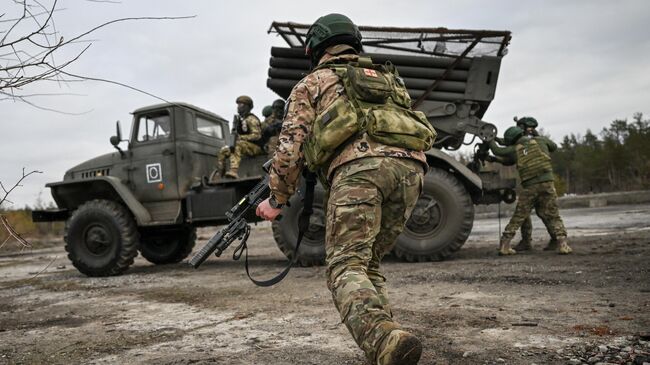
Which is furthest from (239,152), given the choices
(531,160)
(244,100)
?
(531,160)

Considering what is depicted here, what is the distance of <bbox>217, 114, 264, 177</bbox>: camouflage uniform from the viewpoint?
6477 millimetres

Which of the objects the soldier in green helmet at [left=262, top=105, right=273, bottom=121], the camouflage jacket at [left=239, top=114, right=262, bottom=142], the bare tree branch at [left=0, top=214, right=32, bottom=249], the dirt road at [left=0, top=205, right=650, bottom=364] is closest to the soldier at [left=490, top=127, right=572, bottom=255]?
the dirt road at [left=0, top=205, right=650, bottom=364]

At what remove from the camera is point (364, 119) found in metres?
2.13

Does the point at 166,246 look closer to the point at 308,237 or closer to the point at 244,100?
the point at 244,100

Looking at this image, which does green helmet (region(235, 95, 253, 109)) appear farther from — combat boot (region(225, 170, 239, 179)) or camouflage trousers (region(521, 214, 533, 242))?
camouflage trousers (region(521, 214, 533, 242))

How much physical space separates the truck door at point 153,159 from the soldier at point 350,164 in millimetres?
4866

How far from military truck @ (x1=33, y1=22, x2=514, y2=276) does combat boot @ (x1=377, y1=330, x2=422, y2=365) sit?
419 cm

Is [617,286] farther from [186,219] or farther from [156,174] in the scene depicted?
[156,174]

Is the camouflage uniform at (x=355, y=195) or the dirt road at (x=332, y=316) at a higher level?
the camouflage uniform at (x=355, y=195)

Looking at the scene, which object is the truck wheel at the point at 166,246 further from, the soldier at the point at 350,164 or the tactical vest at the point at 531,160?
the soldier at the point at 350,164

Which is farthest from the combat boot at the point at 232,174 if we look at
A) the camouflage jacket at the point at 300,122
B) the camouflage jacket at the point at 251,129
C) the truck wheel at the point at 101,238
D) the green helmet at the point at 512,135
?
the camouflage jacket at the point at 300,122

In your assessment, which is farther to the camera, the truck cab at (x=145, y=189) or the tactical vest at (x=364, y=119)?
the truck cab at (x=145, y=189)

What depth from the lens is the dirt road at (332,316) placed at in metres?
2.49

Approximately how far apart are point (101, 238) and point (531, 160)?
580 cm
